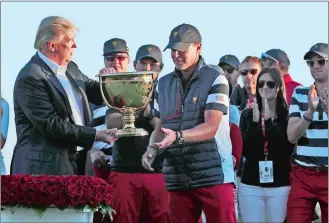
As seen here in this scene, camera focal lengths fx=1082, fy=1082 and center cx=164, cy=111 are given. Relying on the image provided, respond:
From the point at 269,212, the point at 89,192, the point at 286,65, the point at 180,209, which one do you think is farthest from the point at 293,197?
the point at 89,192

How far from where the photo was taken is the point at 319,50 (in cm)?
1055

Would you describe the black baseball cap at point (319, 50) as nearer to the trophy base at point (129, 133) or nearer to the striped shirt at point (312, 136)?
the striped shirt at point (312, 136)

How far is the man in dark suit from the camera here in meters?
7.98

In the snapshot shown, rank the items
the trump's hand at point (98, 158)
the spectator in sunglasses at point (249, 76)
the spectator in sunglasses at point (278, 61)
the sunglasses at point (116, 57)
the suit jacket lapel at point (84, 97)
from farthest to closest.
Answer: the spectator in sunglasses at point (249, 76), the spectator in sunglasses at point (278, 61), the sunglasses at point (116, 57), the trump's hand at point (98, 158), the suit jacket lapel at point (84, 97)

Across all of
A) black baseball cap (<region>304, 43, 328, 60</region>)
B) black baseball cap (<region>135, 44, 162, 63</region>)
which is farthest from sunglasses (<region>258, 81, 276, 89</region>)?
black baseball cap (<region>135, 44, 162, 63</region>)

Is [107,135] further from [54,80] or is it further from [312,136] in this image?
[312,136]

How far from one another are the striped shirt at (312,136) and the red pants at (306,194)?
11cm

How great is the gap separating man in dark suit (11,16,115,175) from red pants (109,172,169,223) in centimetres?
250

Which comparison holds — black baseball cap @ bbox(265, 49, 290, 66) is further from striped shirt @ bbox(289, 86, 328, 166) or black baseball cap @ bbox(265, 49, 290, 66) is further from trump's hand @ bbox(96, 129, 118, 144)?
trump's hand @ bbox(96, 129, 118, 144)

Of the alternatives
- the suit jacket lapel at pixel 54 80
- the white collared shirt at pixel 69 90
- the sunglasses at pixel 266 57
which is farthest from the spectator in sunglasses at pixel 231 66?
the suit jacket lapel at pixel 54 80

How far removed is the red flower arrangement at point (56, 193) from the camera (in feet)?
23.7

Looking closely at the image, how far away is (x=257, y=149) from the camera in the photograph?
11.3m

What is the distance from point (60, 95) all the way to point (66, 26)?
20.5 inches

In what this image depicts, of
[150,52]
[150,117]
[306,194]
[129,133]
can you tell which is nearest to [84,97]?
[129,133]
